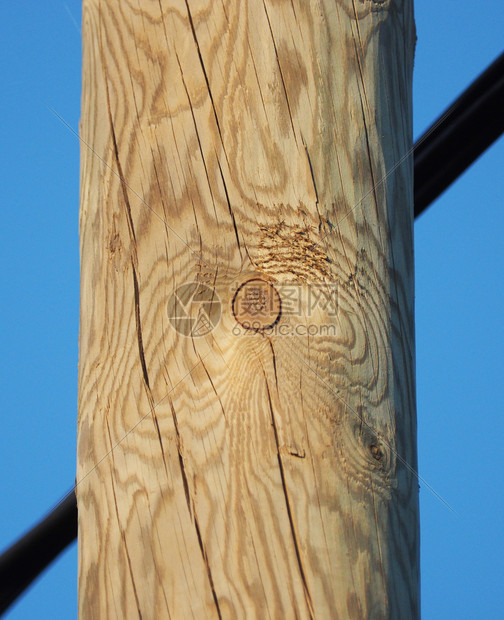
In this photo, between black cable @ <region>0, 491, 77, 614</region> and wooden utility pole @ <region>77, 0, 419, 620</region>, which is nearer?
wooden utility pole @ <region>77, 0, 419, 620</region>

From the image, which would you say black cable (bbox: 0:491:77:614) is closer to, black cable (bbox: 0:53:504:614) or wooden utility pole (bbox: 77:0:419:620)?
black cable (bbox: 0:53:504:614)

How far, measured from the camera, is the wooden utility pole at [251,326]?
0.62m

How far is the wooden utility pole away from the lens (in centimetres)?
62

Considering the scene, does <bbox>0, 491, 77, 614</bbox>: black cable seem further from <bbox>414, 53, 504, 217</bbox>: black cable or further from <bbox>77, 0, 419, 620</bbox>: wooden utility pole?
<bbox>414, 53, 504, 217</bbox>: black cable

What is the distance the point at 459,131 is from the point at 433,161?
0.06 metres

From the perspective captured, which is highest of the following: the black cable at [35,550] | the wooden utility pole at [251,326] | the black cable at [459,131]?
the black cable at [459,131]

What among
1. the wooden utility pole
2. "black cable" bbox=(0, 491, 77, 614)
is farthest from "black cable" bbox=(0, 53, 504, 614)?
the wooden utility pole

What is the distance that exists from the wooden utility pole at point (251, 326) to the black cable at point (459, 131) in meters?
0.20

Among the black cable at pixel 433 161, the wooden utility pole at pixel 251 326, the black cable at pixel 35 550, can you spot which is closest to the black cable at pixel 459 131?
the black cable at pixel 433 161

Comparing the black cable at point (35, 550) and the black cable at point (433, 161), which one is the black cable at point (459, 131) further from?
the black cable at point (35, 550)

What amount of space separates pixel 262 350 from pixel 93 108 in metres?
0.36

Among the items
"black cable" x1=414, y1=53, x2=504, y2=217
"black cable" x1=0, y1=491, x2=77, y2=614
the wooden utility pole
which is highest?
"black cable" x1=414, y1=53, x2=504, y2=217

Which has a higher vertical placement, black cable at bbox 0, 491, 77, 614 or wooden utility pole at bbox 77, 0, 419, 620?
wooden utility pole at bbox 77, 0, 419, 620

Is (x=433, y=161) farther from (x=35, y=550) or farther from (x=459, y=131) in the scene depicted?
(x=35, y=550)
